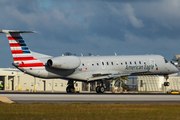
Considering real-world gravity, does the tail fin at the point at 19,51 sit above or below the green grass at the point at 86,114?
above

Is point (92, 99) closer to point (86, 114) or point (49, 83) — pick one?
point (86, 114)

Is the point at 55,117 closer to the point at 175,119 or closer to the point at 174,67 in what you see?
the point at 175,119

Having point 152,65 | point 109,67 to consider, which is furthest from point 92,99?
point 152,65

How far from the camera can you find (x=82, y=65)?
48.9m

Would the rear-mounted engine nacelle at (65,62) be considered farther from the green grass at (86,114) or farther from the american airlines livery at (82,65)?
the green grass at (86,114)

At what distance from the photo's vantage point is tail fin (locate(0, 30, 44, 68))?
1694 inches

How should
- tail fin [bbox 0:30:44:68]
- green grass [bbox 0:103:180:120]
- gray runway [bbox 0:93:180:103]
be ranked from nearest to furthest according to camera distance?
green grass [bbox 0:103:180:120], gray runway [bbox 0:93:180:103], tail fin [bbox 0:30:44:68]

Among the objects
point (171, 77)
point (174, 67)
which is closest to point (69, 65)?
point (174, 67)

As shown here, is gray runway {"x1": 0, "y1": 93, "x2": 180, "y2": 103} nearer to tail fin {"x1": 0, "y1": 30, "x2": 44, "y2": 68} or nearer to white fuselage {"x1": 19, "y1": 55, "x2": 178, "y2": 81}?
tail fin {"x1": 0, "y1": 30, "x2": 44, "y2": 68}

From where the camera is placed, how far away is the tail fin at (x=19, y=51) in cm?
4303

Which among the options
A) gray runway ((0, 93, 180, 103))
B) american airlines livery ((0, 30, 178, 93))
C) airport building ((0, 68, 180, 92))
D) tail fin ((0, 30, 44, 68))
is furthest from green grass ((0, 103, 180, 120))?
airport building ((0, 68, 180, 92))

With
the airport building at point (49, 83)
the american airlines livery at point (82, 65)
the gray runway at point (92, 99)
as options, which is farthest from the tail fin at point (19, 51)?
the airport building at point (49, 83)

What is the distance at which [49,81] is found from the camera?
104 metres

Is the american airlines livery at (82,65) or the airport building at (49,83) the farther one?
the airport building at (49,83)
